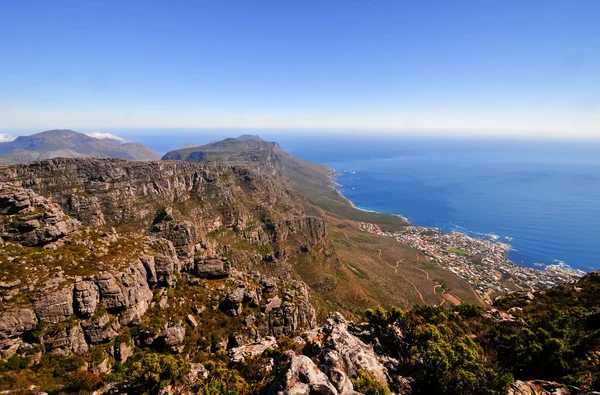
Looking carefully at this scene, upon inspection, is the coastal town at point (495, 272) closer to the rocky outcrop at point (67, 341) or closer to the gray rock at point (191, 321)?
the gray rock at point (191, 321)

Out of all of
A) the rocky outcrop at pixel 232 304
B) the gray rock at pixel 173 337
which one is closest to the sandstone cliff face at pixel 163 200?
the rocky outcrop at pixel 232 304

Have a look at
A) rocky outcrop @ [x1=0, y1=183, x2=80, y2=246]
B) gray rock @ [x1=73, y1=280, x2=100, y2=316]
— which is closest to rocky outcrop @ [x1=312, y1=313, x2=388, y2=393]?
gray rock @ [x1=73, y1=280, x2=100, y2=316]

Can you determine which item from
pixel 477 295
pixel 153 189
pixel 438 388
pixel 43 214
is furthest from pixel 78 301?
pixel 477 295

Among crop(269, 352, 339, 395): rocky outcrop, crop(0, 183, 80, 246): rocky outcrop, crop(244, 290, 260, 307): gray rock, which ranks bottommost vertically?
crop(244, 290, 260, 307): gray rock

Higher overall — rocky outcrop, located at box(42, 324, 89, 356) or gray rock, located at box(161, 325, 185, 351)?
rocky outcrop, located at box(42, 324, 89, 356)

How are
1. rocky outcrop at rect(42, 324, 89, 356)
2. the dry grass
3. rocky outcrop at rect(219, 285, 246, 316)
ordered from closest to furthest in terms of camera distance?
rocky outcrop at rect(42, 324, 89, 356), rocky outcrop at rect(219, 285, 246, 316), the dry grass

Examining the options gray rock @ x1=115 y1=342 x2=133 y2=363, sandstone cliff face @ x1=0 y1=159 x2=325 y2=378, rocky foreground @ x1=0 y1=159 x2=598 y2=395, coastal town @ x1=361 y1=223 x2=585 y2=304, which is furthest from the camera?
coastal town @ x1=361 y1=223 x2=585 y2=304

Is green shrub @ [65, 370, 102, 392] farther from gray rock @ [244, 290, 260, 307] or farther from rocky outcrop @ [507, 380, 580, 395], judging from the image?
rocky outcrop @ [507, 380, 580, 395]

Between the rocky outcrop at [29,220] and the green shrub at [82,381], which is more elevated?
the rocky outcrop at [29,220]

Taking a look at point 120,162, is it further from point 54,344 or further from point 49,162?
point 54,344
